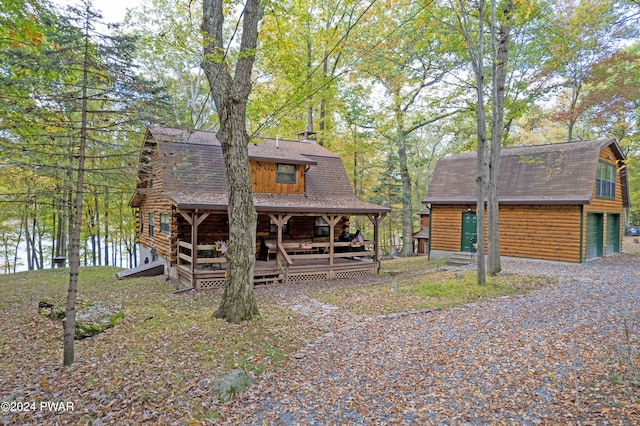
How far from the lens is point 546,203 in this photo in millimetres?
15086

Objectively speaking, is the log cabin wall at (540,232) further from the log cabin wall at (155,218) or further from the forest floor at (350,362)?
the log cabin wall at (155,218)

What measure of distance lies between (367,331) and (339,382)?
2140mm

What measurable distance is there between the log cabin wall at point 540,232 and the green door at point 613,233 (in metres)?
4.89

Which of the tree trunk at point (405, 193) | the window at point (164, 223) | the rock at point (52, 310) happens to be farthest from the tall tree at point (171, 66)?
the rock at point (52, 310)

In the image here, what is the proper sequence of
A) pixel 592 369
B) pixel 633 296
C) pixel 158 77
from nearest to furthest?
pixel 592 369 → pixel 633 296 → pixel 158 77

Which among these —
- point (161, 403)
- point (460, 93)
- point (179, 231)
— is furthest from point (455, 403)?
point (460, 93)

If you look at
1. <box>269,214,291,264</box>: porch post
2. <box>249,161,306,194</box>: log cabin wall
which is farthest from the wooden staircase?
<box>269,214,291,264</box>: porch post

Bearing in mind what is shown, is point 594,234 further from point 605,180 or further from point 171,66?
point 171,66

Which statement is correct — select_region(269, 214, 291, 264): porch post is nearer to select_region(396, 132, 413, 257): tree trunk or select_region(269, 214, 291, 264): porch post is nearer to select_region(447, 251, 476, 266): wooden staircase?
select_region(447, 251, 476, 266): wooden staircase

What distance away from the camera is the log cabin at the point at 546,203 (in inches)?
586

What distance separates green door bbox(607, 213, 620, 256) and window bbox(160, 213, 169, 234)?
20.6 metres

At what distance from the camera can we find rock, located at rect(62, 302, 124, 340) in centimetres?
661

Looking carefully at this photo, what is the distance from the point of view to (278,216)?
12.8m

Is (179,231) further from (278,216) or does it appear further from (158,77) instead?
(158,77)
